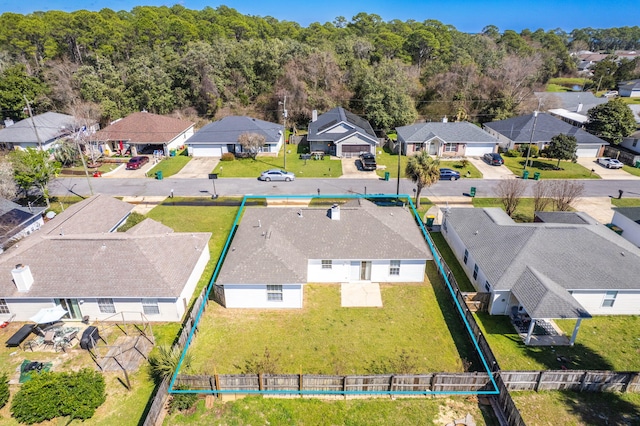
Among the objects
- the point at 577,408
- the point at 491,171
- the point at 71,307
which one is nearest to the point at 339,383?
the point at 577,408

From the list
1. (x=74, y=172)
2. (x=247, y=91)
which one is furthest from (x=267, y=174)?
(x=247, y=91)

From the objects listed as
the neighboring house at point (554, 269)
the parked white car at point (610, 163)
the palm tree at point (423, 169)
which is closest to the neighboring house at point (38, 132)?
the palm tree at point (423, 169)

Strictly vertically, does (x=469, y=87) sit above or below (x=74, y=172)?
above

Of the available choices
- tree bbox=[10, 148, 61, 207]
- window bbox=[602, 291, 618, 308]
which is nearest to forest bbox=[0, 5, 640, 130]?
tree bbox=[10, 148, 61, 207]

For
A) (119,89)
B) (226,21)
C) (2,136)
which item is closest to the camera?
(2,136)

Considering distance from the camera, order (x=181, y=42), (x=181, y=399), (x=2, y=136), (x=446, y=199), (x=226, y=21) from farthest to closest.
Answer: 1. (x=226, y=21)
2. (x=181, y=42)
3. (x=2, y=136)
4. (x=446, y=199)
5. (x=181, y=399)

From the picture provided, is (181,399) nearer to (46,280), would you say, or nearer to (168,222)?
(46,280)

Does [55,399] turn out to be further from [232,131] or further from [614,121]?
[614,121]

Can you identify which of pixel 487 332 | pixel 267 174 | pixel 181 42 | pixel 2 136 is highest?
pixel 181 42
